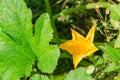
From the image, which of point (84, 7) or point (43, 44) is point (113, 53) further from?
point (84, 7)

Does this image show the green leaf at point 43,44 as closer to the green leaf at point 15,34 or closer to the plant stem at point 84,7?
the green leaf at point 15,34

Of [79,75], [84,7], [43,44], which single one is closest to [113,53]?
[79,75]

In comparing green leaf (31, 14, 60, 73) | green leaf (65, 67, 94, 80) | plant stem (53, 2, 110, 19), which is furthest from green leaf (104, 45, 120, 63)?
plant stem (53, 2, 110, 19)

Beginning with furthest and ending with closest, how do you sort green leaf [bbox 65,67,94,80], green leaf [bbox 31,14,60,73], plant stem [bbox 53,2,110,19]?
1. plant stem [bbox 53,2,110,19]
2. green leaf [bbox 31,14,60,73]
3. green leaf [bbox 65,67,94,80]

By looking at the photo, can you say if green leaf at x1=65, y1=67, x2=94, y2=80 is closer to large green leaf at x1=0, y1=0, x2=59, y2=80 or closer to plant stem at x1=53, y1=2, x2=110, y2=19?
large green leaf at x1=0, y1=0, x2=59, y2=80

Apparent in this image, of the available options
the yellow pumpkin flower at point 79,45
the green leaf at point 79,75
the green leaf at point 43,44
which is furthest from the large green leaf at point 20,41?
the green leaf at point 79,75

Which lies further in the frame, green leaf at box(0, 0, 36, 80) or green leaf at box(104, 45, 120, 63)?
green leaf at box(0, 0, 36, 80)

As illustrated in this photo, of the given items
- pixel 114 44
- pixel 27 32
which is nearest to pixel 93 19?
pixel 114 44

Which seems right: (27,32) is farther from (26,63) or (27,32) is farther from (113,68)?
(113,68)
